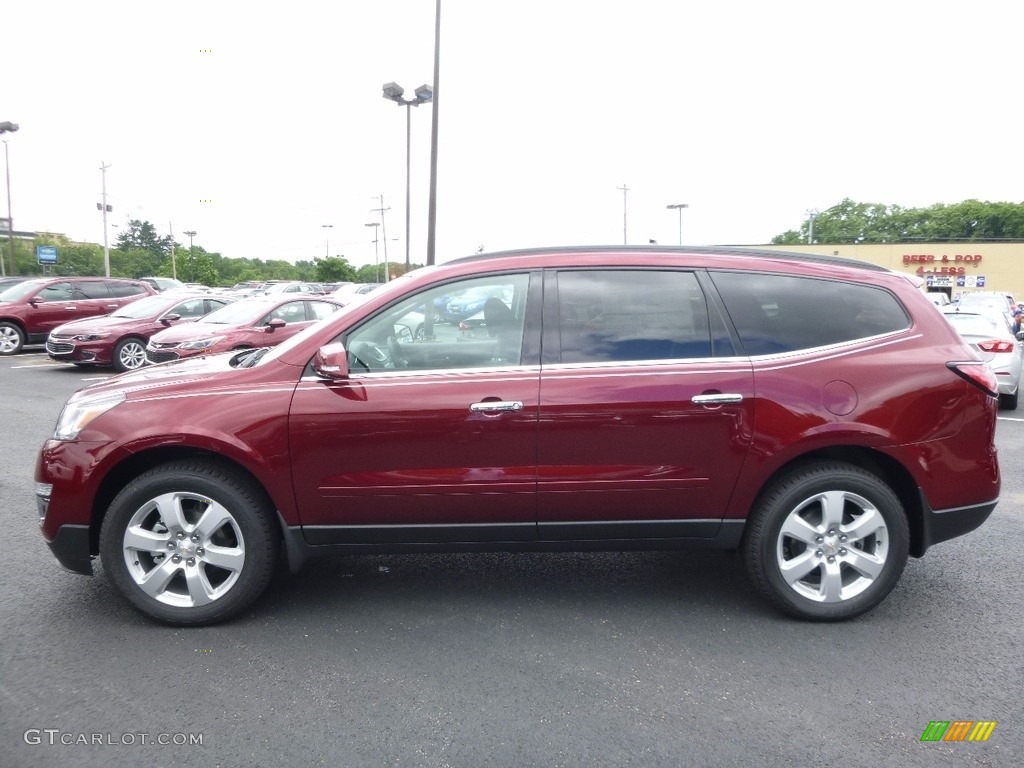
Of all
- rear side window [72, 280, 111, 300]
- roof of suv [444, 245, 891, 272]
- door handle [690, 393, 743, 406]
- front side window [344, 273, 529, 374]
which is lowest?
door handle [690, 393, 743, 406]

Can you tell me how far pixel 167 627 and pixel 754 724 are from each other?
265 cm

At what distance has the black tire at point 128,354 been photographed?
14891 millimetres

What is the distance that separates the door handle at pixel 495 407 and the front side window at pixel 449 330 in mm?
214

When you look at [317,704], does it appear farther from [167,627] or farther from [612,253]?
[612,253]

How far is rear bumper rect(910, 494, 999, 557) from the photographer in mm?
3875

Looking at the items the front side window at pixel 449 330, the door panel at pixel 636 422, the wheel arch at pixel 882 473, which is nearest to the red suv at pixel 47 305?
the front side window at pixel 449 330

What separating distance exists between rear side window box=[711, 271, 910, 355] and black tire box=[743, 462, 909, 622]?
0.63 meters

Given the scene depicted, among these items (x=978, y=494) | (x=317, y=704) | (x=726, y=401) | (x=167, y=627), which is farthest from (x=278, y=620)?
(x=978, y=494)

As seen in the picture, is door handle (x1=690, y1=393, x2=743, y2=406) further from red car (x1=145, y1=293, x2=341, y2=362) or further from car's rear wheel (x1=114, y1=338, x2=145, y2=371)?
car's rear wheel (x1=114, y1=338, x2=145, y2=371)

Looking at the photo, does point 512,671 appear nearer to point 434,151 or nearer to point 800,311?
point 800,311

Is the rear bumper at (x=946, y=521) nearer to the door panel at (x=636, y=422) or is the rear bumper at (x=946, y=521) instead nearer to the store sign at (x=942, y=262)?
the door panel at (x=636, y=422)

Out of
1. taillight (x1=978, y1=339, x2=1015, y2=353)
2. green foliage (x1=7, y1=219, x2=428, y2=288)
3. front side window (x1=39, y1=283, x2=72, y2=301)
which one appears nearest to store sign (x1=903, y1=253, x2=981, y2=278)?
green foliage (x1=7, y1=219, x2=428, y2=288)

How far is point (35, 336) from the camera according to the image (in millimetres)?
17844

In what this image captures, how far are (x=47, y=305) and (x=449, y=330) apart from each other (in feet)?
57.1
